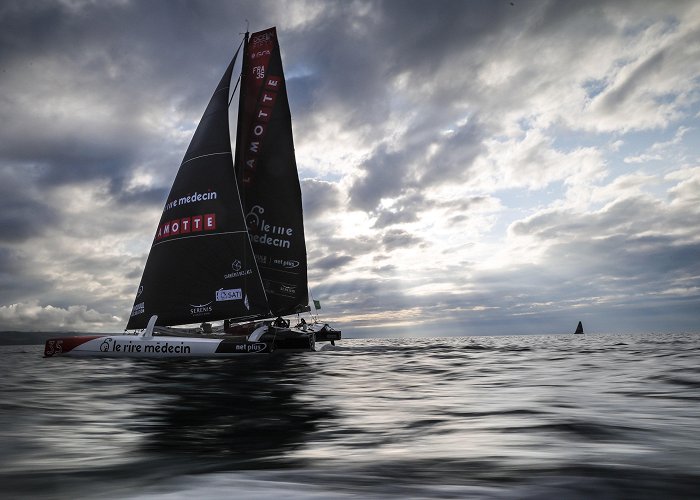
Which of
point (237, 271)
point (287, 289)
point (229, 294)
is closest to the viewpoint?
point (229, 294)

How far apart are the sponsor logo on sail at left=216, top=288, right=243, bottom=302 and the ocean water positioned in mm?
12285

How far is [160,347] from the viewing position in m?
18.4

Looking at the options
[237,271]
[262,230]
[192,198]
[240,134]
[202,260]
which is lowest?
[237,271]

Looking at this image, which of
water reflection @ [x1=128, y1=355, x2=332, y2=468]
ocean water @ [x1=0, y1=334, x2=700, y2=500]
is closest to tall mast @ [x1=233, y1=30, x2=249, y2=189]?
water reflection @ [x1=128, y1=355, x2=332, y2=468]

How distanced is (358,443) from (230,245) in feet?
60.9

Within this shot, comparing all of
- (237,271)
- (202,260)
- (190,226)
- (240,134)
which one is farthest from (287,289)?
(240,134)

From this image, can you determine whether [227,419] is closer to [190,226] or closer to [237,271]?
[237,271]

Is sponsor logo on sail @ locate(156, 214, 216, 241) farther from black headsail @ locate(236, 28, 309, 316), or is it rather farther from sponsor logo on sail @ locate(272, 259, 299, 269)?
sponsor logo on sail @ locate(272, 259, 299, 269)

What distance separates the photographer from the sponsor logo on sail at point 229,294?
21406mm

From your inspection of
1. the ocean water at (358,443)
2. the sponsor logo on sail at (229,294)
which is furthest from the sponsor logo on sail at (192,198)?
the ocean water at (358,443)

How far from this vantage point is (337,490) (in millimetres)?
2719

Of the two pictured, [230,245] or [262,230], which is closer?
[230,245]

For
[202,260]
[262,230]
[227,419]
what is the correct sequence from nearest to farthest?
[227,419] < [202,260] < [262,230]

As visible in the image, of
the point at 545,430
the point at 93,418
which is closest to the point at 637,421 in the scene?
the point at 545,430
